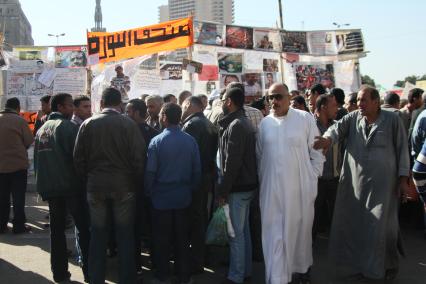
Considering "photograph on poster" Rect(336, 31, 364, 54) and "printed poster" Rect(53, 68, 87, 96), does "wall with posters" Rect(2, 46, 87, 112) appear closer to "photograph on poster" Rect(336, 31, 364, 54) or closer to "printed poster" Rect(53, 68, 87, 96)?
"printed poster" Rect(53, 68, 87, 96)

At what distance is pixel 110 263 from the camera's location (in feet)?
18.8

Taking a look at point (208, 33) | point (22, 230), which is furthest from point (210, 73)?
point (22, 230)

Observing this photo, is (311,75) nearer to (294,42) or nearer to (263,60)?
A: (294,42)

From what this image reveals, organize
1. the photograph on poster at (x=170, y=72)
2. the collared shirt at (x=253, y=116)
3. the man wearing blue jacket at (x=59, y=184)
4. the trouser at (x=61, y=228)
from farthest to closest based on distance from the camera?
the photograph on poster at (x=170, y=72) < the collared shirt at (x=253, y=116) < the trouser at (x=61, y=228) < the man wearing blue jacket at (x=59, y=184)

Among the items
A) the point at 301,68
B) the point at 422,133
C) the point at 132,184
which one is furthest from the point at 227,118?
the point at 301,68

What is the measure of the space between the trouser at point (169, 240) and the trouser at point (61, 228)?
82 centimetres

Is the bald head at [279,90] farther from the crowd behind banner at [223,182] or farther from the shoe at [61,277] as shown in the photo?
the shoe at [61,277]

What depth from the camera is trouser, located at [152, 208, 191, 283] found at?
15.4ft

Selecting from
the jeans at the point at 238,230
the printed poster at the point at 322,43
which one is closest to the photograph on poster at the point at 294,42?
the printed poster at the point at 322,43

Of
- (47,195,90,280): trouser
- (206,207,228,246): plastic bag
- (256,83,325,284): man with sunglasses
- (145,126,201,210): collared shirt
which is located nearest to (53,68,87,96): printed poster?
(47,195,90,280): trouser

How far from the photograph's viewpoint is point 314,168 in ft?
15.3

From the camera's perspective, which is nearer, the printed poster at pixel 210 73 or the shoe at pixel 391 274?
the shoe at pixel 391 274

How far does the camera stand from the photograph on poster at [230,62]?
35.2 ft

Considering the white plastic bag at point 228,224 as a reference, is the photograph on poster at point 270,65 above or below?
above
